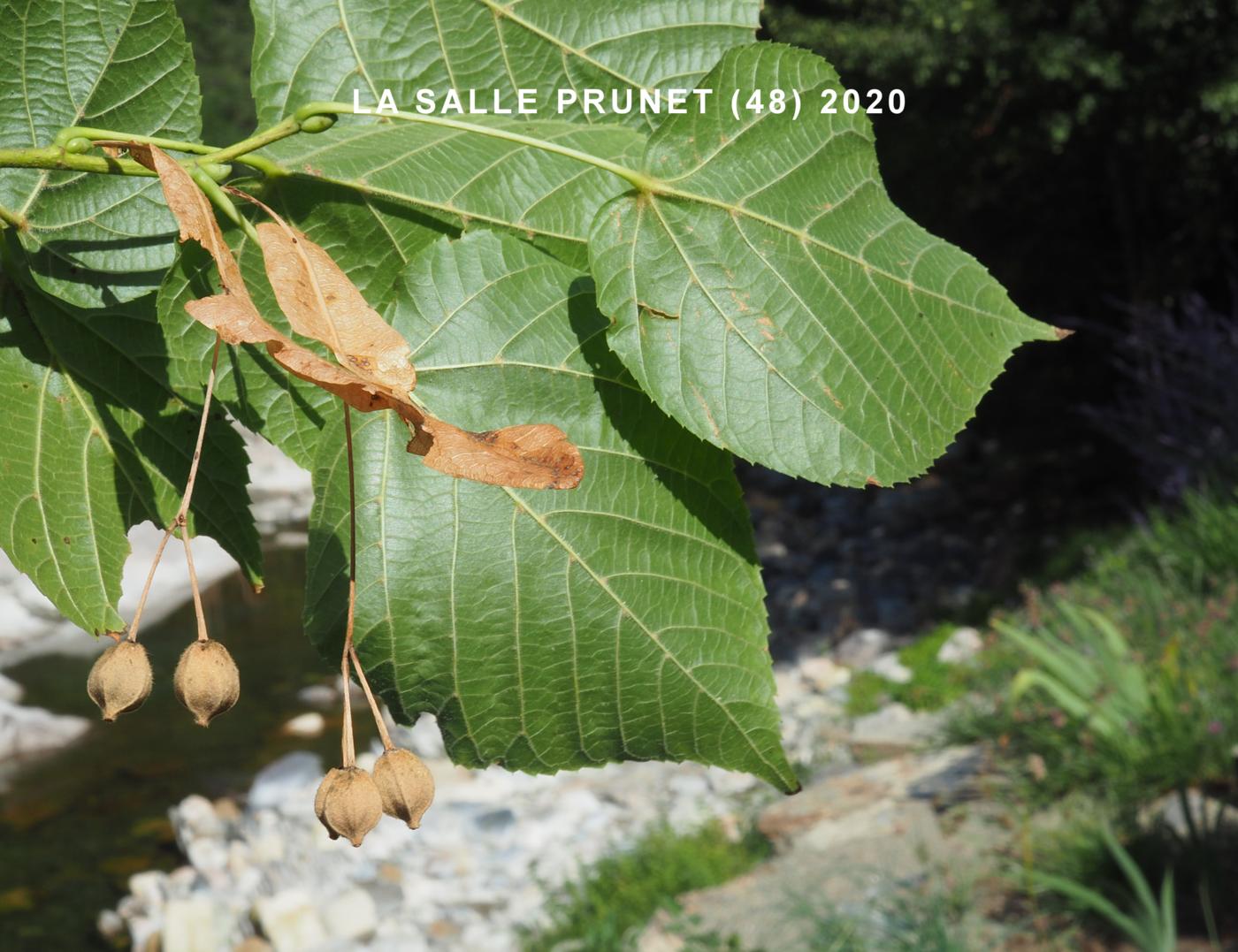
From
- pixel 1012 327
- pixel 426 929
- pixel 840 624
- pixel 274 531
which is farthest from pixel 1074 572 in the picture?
pixel 1012 327

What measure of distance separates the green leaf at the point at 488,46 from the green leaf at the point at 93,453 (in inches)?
5.4

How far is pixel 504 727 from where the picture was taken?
559 millimetres

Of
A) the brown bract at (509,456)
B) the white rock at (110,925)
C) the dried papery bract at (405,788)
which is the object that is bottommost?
the white rock at (110,925)

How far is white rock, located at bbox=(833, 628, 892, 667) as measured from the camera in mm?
6844

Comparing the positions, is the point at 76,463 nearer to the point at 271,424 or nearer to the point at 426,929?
the point at 271,424

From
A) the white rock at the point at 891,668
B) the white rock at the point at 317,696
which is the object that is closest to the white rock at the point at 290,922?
the white rock at the point at 317,696

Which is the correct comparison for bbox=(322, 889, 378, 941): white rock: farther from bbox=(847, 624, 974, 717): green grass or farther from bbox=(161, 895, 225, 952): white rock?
bbox=(847, 624, 974, 717): green grass

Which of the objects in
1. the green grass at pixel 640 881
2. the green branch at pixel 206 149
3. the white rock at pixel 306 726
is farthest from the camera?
the white rock at pixel 306 726

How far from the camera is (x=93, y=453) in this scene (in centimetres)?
57

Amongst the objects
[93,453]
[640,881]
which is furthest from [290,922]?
[93,453]

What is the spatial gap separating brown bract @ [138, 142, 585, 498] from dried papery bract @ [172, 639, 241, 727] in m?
0.10

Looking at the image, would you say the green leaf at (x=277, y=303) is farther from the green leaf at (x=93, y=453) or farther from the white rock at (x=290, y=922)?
the white rock at (x=290, y=922)

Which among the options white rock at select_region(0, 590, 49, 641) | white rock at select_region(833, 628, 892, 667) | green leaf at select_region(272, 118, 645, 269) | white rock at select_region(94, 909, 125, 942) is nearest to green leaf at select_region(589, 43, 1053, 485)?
green leaf at select_region(272, 118, 645, 269)

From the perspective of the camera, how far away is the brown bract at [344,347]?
1.14ft
